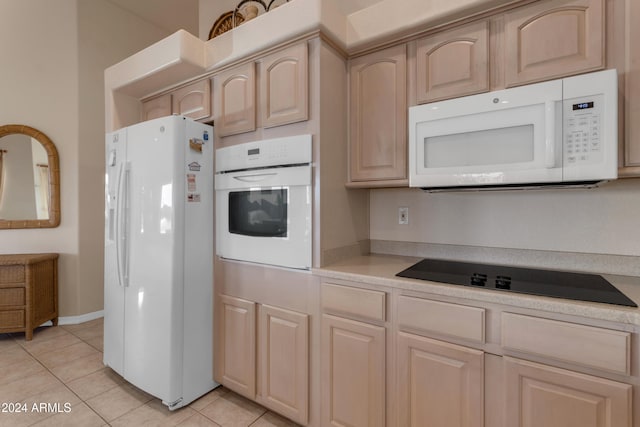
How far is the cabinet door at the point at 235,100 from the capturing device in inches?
76.4

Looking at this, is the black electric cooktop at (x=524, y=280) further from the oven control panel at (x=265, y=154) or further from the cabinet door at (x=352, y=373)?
the oven control panel at (x=265, y=154)

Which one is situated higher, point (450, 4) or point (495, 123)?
point (450, 4)

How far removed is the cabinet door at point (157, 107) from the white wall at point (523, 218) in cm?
177

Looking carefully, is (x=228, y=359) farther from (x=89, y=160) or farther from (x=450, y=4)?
(x=89, y=160)

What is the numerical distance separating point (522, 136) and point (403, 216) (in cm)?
86

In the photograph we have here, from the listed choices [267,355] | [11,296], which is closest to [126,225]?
[267,355]

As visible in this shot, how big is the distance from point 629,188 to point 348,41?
5.37 feet

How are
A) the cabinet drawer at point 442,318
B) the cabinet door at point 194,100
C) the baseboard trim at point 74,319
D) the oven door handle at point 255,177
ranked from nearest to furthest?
the cabinet drawer at point 442,318, the oven door handle at point 255,177, the cabinet door at point 194,100, the baseboard trim at point 74,319

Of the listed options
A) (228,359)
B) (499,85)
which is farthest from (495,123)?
(228,359)

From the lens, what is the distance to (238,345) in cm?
199

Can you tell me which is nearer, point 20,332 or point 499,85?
point 499,85

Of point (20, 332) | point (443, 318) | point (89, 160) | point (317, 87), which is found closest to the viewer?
point (443, 318)

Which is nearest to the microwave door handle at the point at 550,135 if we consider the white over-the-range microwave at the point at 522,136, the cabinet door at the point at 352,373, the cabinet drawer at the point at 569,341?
the white over-the-range microwave at the point at 522,136

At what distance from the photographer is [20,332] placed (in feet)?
10.0
